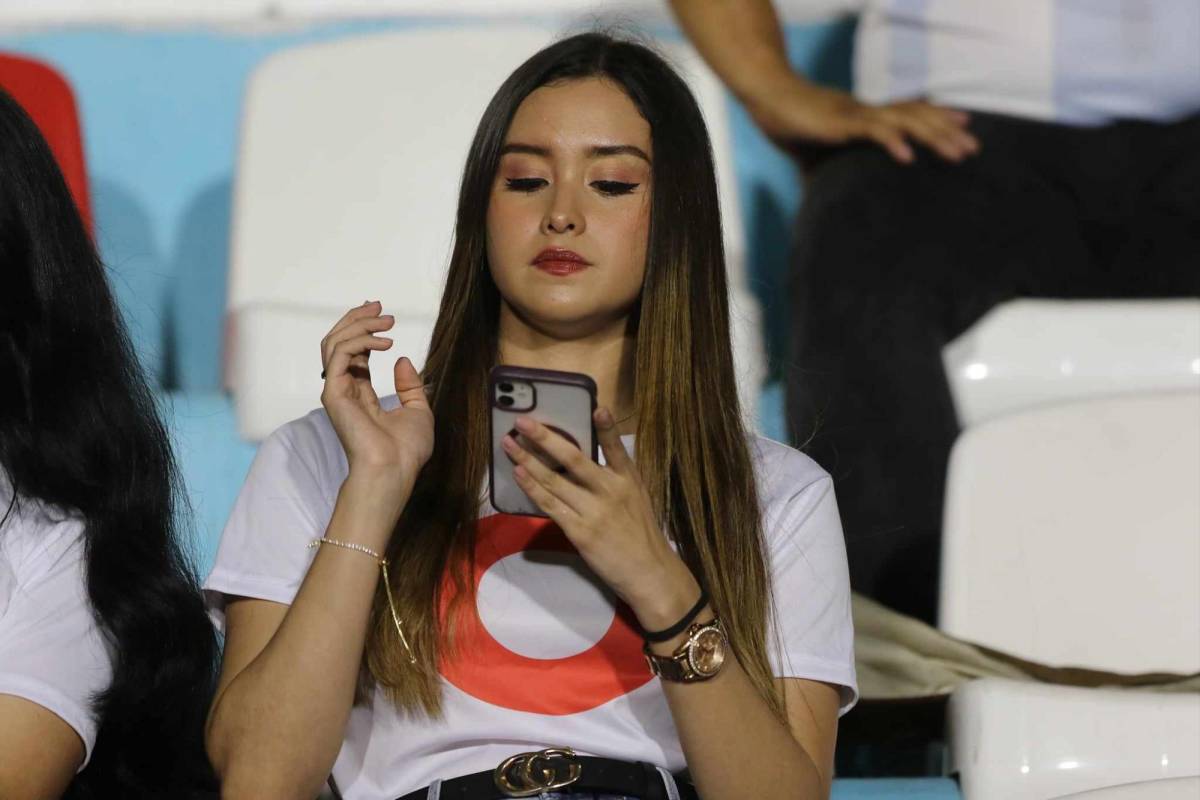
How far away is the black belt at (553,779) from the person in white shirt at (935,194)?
1.79ft

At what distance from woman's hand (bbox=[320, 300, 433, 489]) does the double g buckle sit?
7.8 inches

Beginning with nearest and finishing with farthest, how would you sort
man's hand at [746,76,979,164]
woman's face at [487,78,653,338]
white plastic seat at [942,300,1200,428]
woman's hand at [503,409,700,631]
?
woman's hand at [503,409,700,631] < woman's face at [487,78,653,338] < white plastic seat at [942,300,1200,428] < man's hand at [746,76,979,164]

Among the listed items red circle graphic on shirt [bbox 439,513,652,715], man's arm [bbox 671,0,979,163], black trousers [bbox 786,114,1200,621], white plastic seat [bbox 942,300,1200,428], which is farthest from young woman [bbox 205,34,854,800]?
man's arm [bbox 671,0,979,163]

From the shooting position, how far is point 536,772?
117cm

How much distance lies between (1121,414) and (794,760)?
55 cm

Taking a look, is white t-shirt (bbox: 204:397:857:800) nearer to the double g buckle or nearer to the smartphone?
the double g buckle

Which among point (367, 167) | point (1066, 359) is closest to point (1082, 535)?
point (1066, 359)

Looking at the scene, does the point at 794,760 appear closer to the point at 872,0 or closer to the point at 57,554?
the point at 57,554

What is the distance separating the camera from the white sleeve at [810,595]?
1261mm

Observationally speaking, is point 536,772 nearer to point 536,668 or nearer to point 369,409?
point 536,668

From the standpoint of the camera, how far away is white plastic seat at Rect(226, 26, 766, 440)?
6.85ft

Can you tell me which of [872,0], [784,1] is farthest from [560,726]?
[784,1]

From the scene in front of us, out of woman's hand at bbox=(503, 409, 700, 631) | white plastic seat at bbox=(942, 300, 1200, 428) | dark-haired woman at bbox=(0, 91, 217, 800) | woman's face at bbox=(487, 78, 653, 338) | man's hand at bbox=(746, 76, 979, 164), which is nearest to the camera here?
woman's hand at bbox=(503, 409, 700, 631)

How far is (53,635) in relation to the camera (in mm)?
1185
